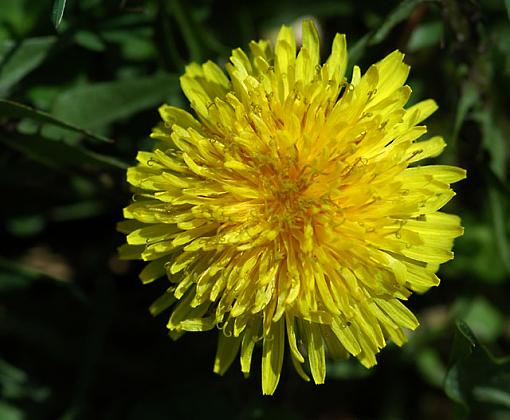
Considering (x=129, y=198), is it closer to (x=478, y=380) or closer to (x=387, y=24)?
(x=387, y=24)

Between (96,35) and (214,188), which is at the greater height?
(96,35)

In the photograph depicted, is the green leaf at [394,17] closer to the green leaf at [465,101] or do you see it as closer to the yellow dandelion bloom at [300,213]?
the yellow dandelion bloom at [300,213]

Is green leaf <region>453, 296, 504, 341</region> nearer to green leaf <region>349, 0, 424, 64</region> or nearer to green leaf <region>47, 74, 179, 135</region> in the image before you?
green leaf <region>349, 0, 424, 64</region>

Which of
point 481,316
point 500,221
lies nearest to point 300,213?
point 500,221

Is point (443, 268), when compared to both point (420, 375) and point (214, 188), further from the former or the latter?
point (214, 188)

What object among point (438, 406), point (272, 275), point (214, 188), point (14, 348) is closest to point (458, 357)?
point (272, 275)

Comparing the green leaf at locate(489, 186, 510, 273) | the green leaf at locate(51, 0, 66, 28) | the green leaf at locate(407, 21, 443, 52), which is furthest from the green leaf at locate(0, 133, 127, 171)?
the green leaf at locate(489, 186, 510, 273)
